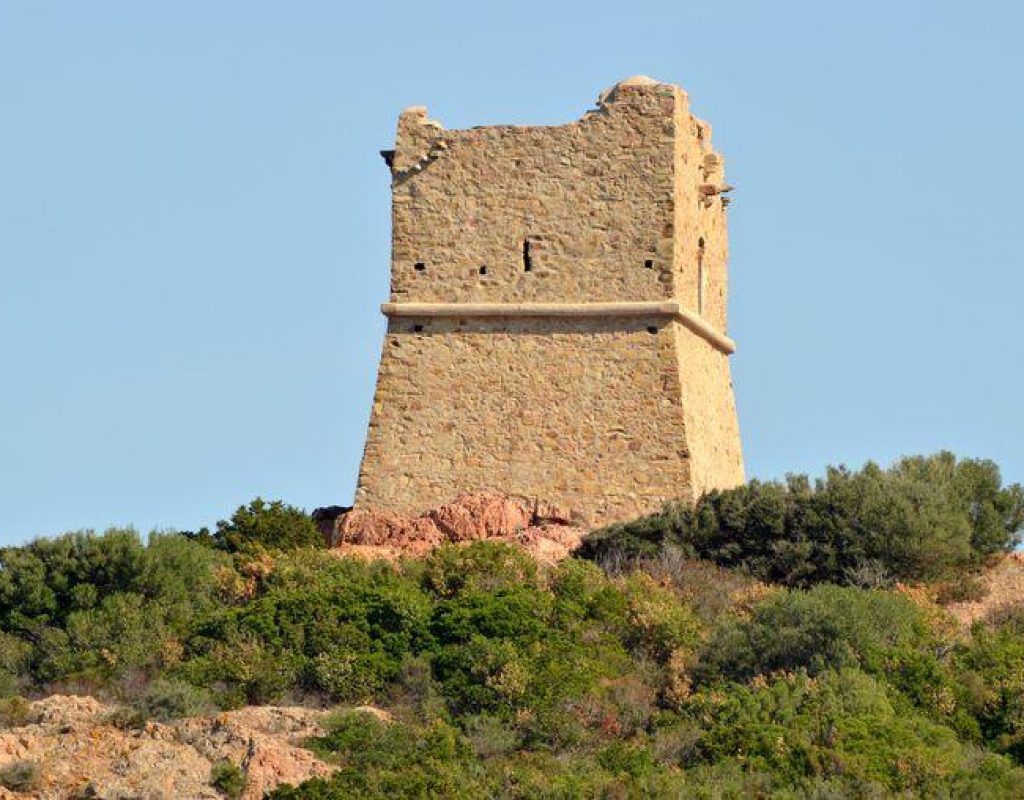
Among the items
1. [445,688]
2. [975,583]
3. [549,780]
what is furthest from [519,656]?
[975,583]

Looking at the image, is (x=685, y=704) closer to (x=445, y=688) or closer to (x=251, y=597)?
(x=445, y=688)

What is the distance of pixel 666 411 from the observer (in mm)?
40094

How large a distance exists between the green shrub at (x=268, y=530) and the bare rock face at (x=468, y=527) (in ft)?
2.05

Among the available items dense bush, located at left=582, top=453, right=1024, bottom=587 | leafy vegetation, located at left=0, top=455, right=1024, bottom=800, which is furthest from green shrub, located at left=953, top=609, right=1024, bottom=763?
dense bush, located at left=582, top=453, right=1024, bottom=587

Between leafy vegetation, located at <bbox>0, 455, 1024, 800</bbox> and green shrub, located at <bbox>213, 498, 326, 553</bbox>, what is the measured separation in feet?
0.12

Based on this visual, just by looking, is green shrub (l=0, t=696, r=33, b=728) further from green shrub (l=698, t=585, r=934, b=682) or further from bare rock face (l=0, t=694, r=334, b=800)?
green shrub (l=698, t=585, r=934, b=682)

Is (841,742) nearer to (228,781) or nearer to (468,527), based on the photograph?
(228,781)

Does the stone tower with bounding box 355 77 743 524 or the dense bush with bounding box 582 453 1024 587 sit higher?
the stone tower with bounding box 355 77 743 524

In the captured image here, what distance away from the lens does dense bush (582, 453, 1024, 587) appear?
128 ft

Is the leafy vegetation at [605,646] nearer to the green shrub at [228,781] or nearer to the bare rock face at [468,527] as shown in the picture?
the green shrub at [228,781]

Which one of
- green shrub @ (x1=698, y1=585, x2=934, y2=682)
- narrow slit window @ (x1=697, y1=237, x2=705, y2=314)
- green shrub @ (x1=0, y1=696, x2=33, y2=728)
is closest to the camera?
green shrub @ (x1=0, y1=696, x2=33, y2=728)

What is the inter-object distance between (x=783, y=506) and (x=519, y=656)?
4610 millimetres

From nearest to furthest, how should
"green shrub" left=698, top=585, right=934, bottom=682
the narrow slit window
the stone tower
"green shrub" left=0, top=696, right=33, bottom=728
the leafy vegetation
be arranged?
the leafy vegetation, "green shrub" left=0, top=696, right=33, bottom=728, "green shrub" left=698, top=585, right=934, bottom=682, the stone tower, the narrow slit window

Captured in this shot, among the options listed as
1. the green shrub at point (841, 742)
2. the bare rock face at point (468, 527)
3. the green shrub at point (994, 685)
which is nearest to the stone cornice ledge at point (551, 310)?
the bare rock face at point (468, 527)
